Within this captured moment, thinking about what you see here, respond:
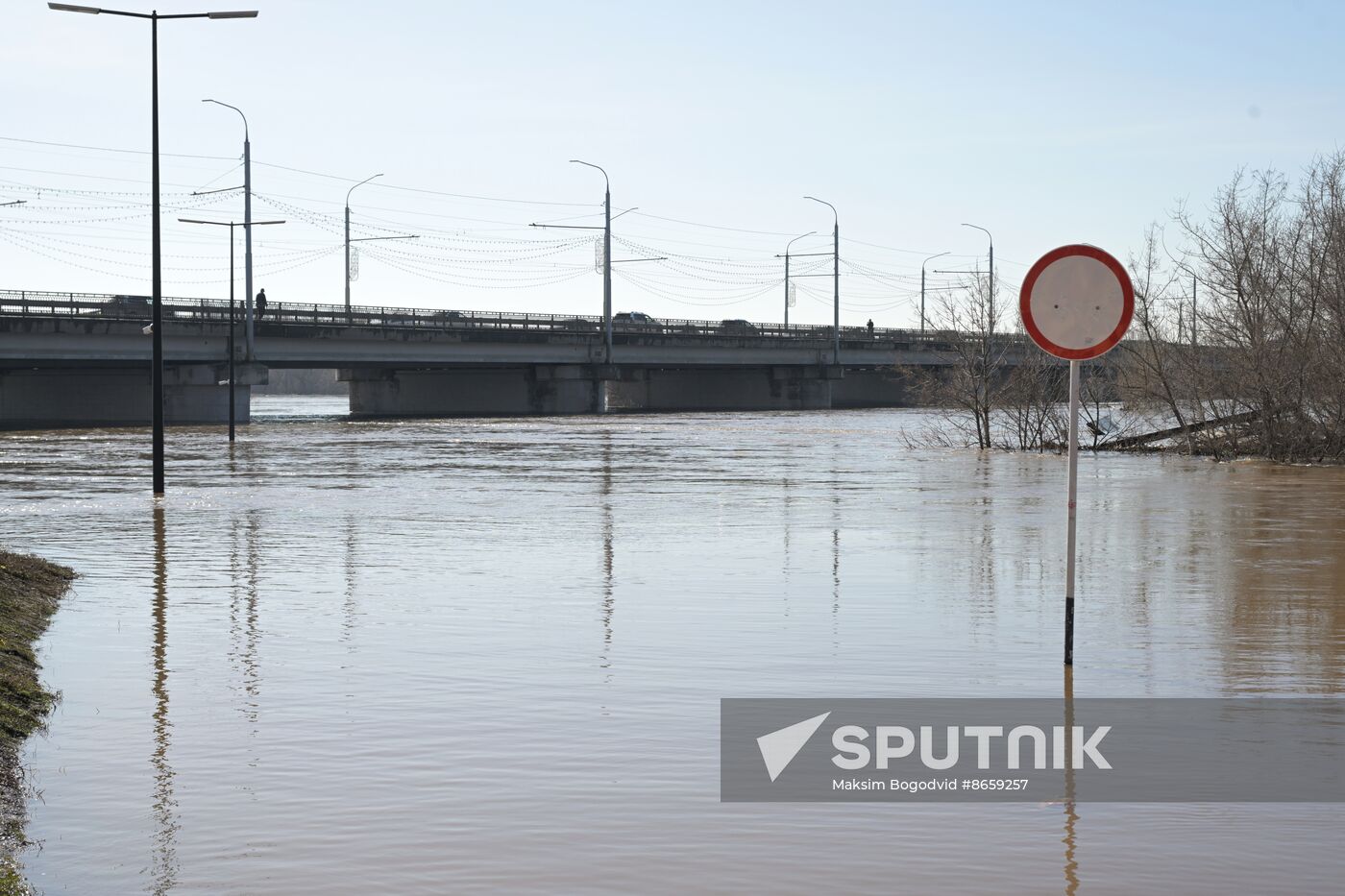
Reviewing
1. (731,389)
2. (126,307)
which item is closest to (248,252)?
(126,307)

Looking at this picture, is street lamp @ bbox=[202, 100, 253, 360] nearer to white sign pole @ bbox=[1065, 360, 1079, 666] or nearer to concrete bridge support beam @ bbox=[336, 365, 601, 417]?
concrete bridge support beam @ bbox=[336, 365, 601, 417]

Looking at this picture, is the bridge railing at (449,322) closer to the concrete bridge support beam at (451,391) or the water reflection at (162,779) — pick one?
the concrete bridge support beam at (451,391)

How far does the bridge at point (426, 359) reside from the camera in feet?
234

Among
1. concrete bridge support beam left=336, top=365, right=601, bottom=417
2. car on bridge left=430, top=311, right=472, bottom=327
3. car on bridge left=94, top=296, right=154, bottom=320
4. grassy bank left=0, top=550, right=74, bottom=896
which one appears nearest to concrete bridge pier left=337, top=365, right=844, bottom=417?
concrete bridge support beam left=336, top=365, right=601, bottom=417

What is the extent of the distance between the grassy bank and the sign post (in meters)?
5.73

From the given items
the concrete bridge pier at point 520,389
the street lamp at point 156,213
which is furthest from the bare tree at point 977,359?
the concrete bridge pier at point 520,389

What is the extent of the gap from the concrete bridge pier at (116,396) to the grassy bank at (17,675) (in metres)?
59.0

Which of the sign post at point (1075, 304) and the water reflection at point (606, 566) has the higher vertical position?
the sign post at point (1075, 304)

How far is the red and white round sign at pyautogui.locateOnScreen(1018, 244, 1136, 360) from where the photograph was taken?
9.37 metres

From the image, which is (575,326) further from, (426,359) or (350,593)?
(350,593)

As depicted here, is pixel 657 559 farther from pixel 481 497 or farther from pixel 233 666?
pixel 481 497

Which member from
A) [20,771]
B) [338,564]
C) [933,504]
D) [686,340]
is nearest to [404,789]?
[20,771]

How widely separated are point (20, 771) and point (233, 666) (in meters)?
2.83

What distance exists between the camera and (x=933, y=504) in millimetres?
24750
